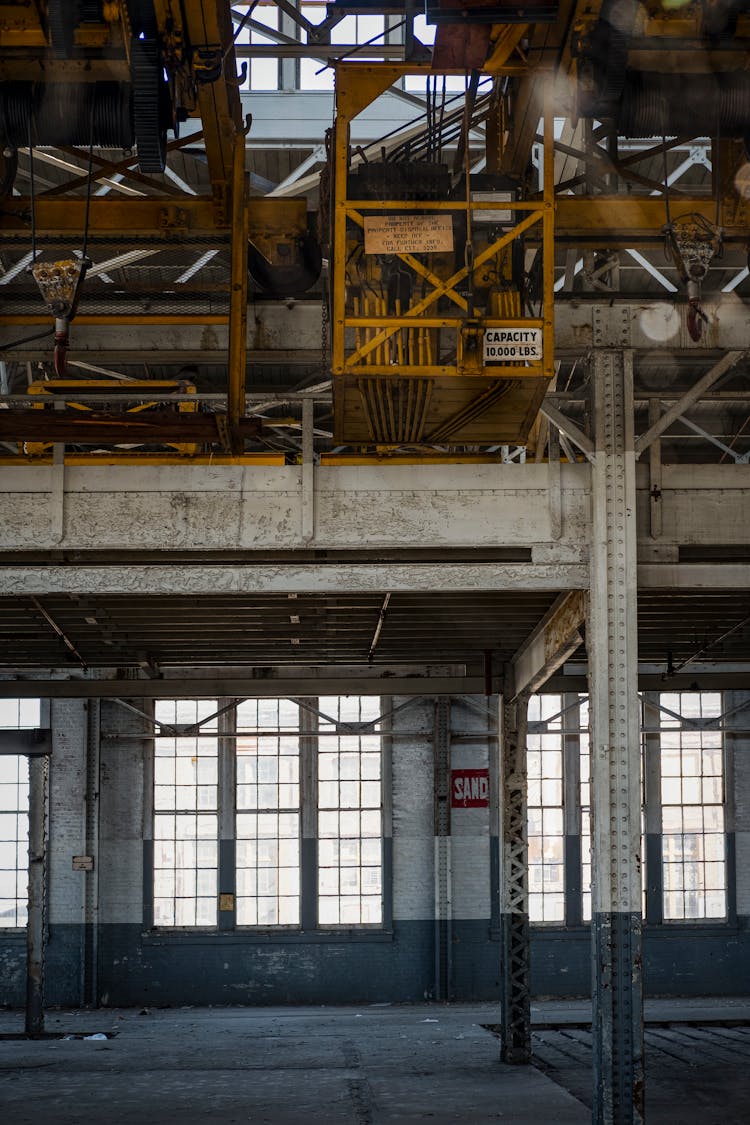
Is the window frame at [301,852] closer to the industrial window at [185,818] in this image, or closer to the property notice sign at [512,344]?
the industrial window at [185,818]

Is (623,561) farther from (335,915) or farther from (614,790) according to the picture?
(335,915)

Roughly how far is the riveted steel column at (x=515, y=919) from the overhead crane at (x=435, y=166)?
23.1 ft

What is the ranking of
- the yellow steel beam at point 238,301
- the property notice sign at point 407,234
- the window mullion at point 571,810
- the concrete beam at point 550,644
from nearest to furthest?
1. the property notice sign at point 407,234
2. the yellow steel beam at point 238,301
3. the concrete beam at point 550,644
4. the window mullion at point 571,810

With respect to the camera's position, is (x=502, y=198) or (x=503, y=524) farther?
(x=503, y=524)

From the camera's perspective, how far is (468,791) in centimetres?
2522

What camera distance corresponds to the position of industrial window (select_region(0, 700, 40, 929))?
24.9m

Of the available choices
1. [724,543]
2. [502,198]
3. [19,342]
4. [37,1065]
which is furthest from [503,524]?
[37,1065]

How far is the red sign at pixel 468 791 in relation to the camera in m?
25.2

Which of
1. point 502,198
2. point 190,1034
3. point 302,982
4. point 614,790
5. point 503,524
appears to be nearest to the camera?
point 502,198

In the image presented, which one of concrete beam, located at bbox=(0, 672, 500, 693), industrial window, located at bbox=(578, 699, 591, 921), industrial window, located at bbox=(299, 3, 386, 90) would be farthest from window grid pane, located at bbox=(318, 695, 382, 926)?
industrial window, located at bbox=(299, 3, 386, 90)

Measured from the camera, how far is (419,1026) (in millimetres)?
21156

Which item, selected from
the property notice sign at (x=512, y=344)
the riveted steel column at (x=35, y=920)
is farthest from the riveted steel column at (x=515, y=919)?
the property notice sign at (x=512, y=344)

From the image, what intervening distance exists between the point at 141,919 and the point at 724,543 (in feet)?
53.7

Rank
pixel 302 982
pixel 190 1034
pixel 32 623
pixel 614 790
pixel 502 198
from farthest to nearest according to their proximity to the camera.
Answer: pixel 302 982
pixel 190 1034
pixel 32 623
pixel 614 790
pixel 502 198
